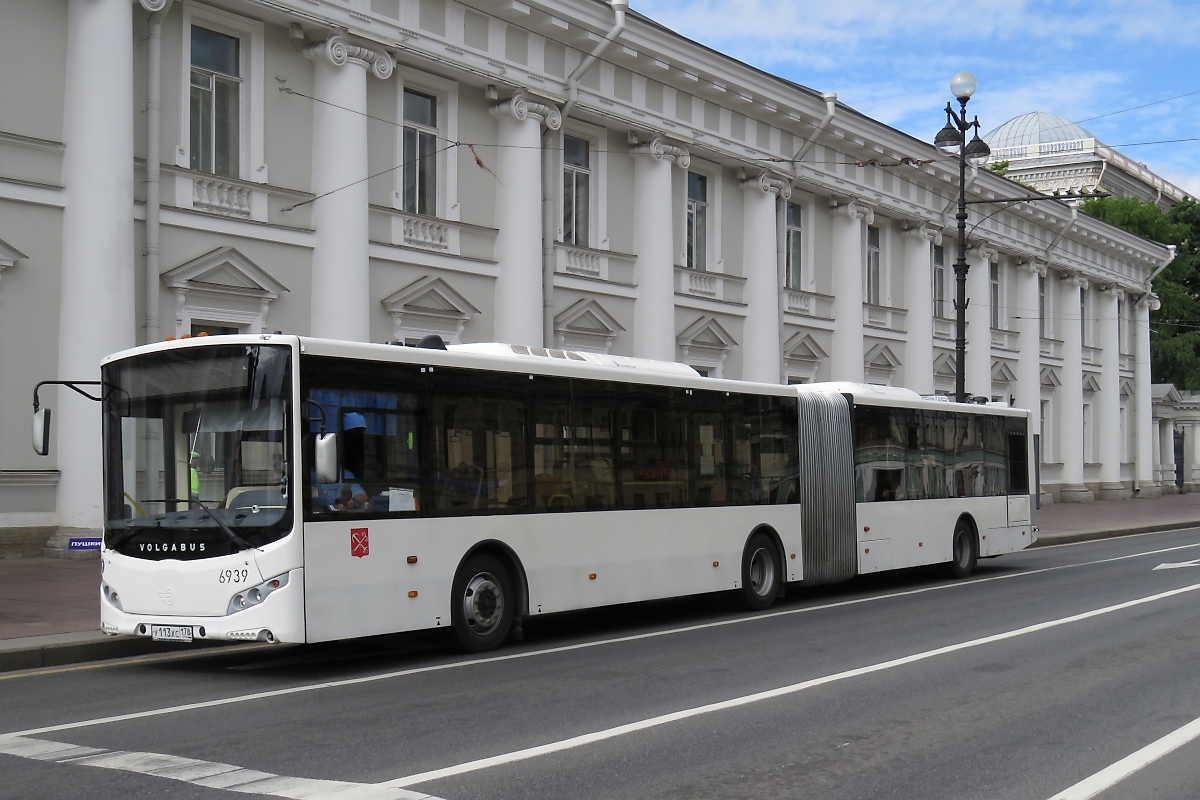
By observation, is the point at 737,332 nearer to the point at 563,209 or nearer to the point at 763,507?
the point at 563,209

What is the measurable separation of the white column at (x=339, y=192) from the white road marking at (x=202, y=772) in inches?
538

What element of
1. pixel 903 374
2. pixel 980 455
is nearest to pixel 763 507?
pixel 980 455

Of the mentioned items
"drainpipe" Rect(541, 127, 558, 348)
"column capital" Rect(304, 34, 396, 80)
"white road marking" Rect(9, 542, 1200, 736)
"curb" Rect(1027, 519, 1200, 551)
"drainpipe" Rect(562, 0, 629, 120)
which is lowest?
"curb" Rect(1027, 519, 1200, 551)

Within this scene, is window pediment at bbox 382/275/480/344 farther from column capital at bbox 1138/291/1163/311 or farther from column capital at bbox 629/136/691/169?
column capital at bbox 1138/291/1163/311

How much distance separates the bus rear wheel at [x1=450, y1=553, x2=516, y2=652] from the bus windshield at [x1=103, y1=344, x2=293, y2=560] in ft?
6.82

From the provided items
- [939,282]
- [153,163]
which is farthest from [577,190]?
[939,282]

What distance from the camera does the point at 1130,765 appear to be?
708cm

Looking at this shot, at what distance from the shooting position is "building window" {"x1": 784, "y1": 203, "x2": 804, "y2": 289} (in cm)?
3272

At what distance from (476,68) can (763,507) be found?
10872 millimetres

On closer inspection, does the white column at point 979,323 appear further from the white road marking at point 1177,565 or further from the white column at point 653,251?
the white road marking at point 1177,565

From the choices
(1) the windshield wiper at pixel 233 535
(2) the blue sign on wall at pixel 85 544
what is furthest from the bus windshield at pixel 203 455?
(2) the blue sign on wall at pixel 85 544

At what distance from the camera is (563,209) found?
85.3 feet

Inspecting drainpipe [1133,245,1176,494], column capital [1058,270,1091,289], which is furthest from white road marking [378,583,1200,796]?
drainpipe [1133,245,1176,494]

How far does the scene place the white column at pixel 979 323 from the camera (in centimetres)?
4112
